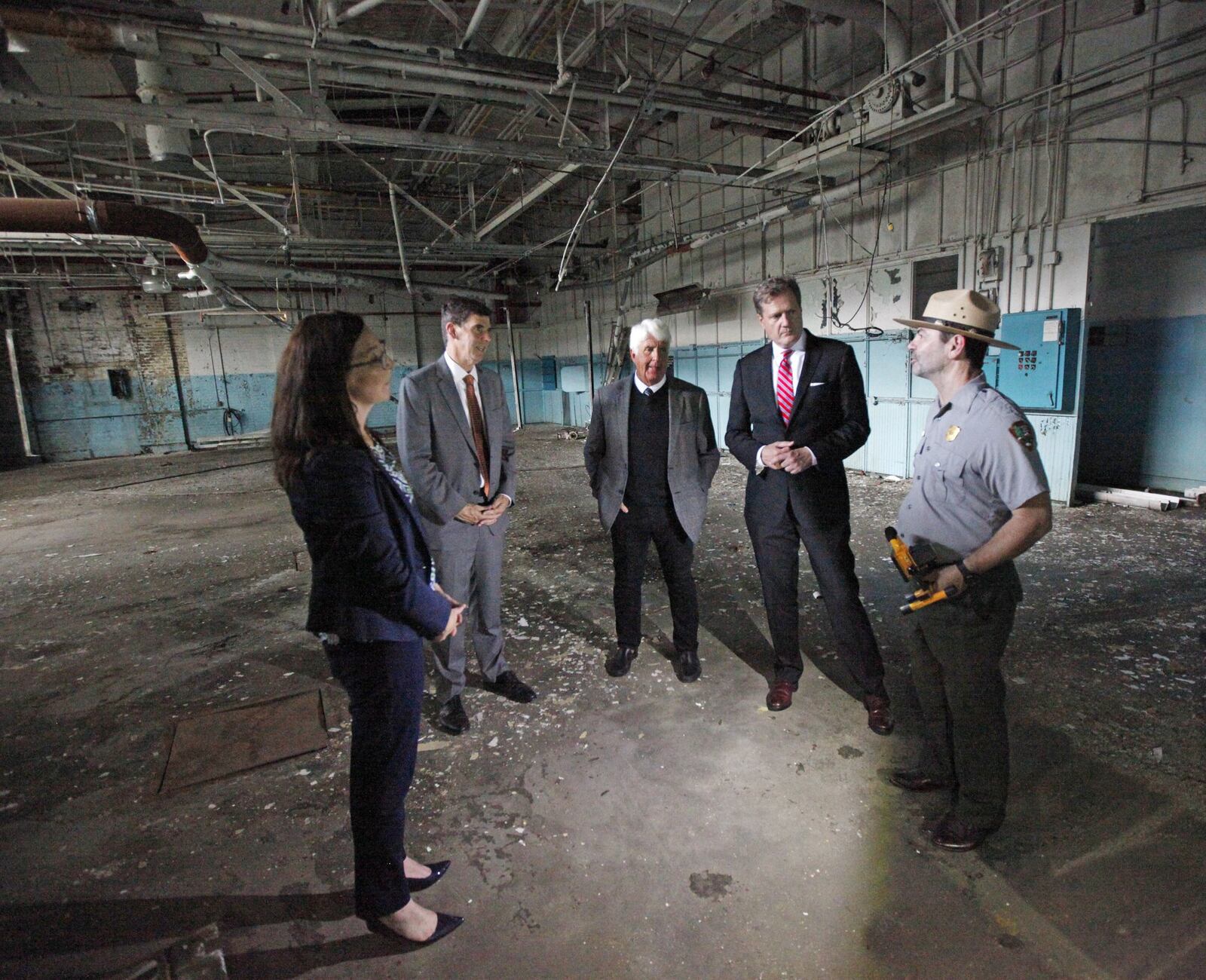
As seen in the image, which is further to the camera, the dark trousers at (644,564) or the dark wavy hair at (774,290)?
the dark trousers at (644,564)

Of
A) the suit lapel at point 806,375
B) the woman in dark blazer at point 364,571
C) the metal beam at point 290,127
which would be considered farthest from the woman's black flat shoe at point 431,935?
the metal beam at point 290,127

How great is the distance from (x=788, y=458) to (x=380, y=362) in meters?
1.61

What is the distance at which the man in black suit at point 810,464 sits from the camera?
→ 2621 millimetres

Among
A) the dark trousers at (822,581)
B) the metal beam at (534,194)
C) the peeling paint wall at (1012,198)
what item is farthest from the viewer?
the metal beam at (534,194)

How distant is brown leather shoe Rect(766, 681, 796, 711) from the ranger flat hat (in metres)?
1.66

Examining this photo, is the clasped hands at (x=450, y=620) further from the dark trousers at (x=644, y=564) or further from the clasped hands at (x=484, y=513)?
the dark trousers at (x=644, y=564)

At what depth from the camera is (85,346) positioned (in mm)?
14227

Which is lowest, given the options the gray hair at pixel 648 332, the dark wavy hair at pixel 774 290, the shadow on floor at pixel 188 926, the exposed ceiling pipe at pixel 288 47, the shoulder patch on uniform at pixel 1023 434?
the shadow on floor at pixel 188 926

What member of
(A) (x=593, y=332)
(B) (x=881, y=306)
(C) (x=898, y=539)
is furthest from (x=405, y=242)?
(C) (x=898, y=539)

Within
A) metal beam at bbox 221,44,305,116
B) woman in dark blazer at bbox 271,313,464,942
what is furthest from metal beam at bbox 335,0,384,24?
woman in dark blazer at bbox 271,313,464,942

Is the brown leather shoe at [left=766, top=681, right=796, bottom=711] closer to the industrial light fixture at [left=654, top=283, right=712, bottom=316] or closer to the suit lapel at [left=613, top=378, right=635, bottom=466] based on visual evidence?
the suit lapel at [left=613, top=378, right=635, bottom=466]

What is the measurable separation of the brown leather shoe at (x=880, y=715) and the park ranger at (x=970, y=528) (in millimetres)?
570

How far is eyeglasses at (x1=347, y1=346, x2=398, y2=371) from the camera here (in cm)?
157

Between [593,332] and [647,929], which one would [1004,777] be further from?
[593,332]
